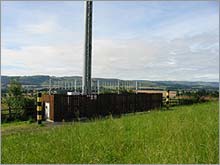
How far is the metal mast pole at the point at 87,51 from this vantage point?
13.0 metres

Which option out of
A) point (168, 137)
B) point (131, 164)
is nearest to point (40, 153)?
point (131, 164)

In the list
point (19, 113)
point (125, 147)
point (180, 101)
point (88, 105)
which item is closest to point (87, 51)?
point (88, 105)

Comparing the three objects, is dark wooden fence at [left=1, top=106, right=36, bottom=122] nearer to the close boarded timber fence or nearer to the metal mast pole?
the close boarded timber fence

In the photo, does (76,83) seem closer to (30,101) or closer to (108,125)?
(30,101)

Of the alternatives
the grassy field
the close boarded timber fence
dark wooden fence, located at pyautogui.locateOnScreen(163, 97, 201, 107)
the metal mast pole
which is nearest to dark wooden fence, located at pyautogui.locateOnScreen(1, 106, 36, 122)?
the close boarded timber fence

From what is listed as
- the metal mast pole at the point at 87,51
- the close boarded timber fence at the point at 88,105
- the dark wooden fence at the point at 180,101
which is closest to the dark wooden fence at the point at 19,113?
the close boarded timber fence at the point at 88,105

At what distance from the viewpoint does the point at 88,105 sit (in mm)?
12508

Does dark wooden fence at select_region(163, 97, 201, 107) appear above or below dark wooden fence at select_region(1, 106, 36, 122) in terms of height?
above

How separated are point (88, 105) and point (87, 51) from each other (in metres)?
2.17

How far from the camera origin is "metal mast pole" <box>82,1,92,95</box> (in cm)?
1303

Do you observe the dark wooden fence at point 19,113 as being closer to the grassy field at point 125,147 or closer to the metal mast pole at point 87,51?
the metal mast pole at point 87,51

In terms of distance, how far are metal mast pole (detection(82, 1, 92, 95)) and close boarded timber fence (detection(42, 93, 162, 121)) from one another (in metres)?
0.72

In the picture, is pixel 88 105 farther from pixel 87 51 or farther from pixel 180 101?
pixel 180 101

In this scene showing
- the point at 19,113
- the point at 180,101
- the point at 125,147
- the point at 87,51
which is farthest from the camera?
the point at 180,101
